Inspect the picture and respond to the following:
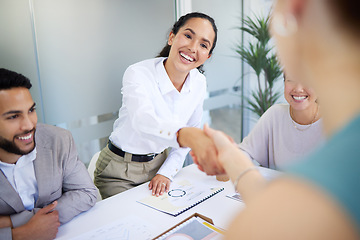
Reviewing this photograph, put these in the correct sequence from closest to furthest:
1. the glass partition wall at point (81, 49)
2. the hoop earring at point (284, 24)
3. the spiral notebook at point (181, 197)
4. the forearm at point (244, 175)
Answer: the hoop earring at point (284, 24) → the forearm at point (244, 175) → the spiral notebook at point (181, 197) → the glass partition wall at point (81, 49)

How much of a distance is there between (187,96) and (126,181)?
0.76 metres

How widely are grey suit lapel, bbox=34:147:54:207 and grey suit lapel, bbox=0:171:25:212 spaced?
0.12 metres

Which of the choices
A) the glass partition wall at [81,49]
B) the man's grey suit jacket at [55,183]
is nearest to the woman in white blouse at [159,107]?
the man's grey suit jacket at [55,183]

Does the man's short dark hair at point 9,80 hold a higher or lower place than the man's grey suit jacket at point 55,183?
higher

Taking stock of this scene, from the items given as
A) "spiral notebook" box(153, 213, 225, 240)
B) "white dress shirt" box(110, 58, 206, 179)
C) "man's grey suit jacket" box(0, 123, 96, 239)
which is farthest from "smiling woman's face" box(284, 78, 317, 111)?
"man's grey suit jacket" box(0, 123, 96, 239)

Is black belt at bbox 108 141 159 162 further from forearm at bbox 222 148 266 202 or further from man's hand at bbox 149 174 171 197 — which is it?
forearm at bbox 222 148 266 202

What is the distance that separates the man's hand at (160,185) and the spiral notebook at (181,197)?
29 millimetres

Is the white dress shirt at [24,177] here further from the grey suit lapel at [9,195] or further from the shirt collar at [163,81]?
the shirt collar at [163,81]

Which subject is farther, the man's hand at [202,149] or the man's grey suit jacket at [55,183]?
the man's grey suit jacket at [55,183]

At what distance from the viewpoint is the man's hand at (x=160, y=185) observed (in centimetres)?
164

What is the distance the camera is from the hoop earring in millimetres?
432

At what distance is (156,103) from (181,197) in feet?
2.38

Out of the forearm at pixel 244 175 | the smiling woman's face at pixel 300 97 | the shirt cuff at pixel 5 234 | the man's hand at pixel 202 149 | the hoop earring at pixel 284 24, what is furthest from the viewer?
the smiling woman's face at pixel 300 97

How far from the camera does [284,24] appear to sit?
454mm
